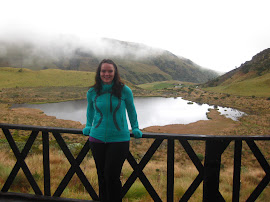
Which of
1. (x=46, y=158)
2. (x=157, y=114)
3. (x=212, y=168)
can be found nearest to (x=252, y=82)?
(x=157, y=114)

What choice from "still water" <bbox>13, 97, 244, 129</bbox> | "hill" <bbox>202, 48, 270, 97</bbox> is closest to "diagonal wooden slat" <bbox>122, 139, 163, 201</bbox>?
"still water" <bbox>13, 97, 244, 129</bbox>

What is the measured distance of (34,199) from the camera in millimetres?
2939

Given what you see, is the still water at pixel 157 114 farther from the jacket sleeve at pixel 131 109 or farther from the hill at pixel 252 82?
the jacket sleeve at pixel 131 109

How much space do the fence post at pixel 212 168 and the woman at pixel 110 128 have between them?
917 millimetres

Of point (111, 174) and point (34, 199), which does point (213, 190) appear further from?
point (34, 199)

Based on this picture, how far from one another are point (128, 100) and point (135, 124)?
32 centimetres

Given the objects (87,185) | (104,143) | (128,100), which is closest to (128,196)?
(87,185)

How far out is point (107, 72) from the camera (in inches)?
98.5

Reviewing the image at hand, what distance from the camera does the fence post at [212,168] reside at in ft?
8.22

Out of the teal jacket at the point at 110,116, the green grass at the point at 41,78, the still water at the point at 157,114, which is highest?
the green grass at the point at 41,78

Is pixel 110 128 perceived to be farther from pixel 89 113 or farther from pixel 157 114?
pixel 157 114

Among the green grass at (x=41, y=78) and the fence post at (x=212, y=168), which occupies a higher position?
the green grass at (x=41, y=78)

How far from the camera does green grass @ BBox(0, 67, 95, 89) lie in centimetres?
7381

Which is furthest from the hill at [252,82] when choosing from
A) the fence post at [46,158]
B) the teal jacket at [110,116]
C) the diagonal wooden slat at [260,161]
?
the fence post at [46,158]
